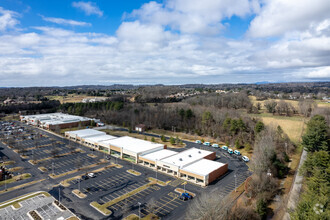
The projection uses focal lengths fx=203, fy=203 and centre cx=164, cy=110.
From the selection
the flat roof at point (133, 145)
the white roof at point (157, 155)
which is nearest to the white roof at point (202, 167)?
the white roof at point (157, 155)

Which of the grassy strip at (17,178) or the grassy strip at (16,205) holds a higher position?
the grassy strip at (17,178)

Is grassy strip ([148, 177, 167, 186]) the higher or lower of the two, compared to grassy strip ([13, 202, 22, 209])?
lower

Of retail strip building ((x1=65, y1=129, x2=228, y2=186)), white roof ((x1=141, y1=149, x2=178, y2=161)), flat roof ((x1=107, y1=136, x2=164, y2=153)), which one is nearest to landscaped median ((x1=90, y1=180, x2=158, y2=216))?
retail strip building ((x1=65, y1=129, x2=228, y2=186))

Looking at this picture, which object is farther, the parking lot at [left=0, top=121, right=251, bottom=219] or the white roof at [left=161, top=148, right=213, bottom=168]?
the white roof at [left=161, top=148, right=213, bottom=168]

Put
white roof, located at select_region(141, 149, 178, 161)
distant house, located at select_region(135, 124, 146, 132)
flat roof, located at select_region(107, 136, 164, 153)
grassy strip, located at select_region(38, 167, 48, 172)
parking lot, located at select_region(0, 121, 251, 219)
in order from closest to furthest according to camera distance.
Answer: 1. parking lot, located at select_region(0, 121, 251, 219)
2. grassy strip, located at select_region(38, 167, 48, 172)
3. white roof, located at select_region(141, 149, 178, 161)
4. flat roof, located at select_region(107, 136, 164, 153)
5. distant house, located at select_region(135, 124, 146, 132)

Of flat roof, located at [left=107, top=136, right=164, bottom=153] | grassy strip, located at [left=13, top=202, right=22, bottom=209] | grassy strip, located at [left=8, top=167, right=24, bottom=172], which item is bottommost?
grassy strip, located at [left=13, top=202, right=22, bottom=209]

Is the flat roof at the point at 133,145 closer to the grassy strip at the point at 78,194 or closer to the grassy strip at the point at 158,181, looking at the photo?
the grassy strip at the point at 158,181

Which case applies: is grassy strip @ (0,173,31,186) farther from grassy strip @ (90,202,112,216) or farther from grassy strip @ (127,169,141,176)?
grassy strip @ (127,169,141,176)

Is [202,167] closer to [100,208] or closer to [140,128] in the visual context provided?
[100,208]

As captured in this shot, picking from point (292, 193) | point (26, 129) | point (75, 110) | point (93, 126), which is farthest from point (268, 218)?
point (75, 110)
